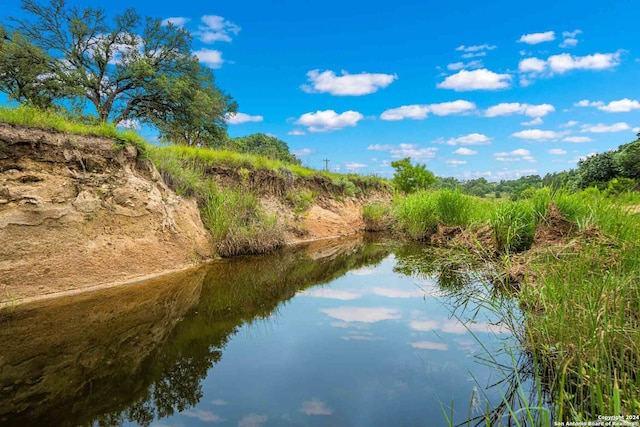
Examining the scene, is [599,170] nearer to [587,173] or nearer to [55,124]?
[587,173]

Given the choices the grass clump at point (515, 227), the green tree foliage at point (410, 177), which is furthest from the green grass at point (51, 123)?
the green tree foliage at point (410, 177)

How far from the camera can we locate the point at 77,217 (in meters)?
6.33

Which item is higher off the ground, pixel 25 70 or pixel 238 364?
pixel 25 70

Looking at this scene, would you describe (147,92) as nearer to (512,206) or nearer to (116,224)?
(116,224)

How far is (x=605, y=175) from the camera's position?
30234mm

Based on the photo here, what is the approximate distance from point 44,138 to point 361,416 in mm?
7115

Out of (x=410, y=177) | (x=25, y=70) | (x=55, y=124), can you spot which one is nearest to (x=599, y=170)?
(x=410, y=177)

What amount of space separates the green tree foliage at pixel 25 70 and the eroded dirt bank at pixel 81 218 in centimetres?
1868

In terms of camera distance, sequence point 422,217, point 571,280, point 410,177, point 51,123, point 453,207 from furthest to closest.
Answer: point 410,177
point 422,217
point 453,207
point 51,123
point 571,280

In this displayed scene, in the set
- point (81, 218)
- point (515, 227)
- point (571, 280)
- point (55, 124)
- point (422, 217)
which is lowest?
point (571, 280)

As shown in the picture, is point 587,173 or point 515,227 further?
point 587,173

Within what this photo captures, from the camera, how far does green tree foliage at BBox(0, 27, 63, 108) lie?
68.6 ft

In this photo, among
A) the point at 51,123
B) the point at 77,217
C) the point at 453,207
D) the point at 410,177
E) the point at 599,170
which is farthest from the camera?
the point at 599,170

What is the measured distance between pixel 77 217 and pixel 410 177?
21.9 m
